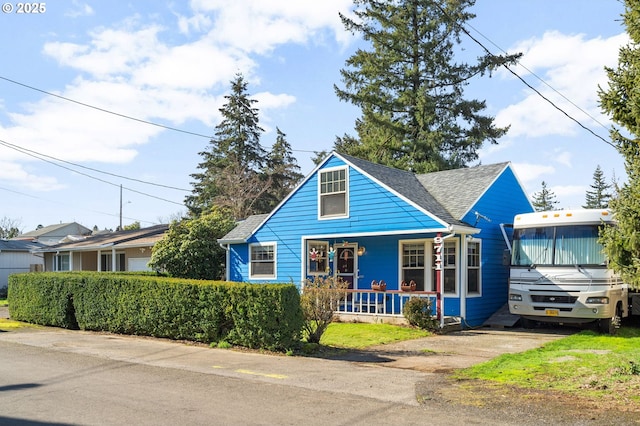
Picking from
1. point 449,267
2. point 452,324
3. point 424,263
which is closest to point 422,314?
point 452,324

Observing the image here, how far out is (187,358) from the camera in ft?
37.2

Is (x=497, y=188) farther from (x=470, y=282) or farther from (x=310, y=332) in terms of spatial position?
(x=310, y=332)

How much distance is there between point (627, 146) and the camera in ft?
A: 28.9

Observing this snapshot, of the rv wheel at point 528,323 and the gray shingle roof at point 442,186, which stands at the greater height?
the gray shingle roof at point 442,186

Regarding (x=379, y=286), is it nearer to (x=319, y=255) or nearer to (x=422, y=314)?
(x=422, y=314)

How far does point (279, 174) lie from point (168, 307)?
131 feet

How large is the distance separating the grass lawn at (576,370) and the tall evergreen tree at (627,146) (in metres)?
1.48

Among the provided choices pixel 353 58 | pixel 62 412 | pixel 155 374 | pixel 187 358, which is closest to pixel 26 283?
pixel 187 358

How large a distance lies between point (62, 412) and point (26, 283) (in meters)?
14.0

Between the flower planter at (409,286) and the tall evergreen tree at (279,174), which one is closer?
the flower planter at (409,286)

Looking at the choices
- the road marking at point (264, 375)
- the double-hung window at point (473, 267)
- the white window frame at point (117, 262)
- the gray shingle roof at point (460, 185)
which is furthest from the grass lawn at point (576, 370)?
the white window frame at point (117, 262)

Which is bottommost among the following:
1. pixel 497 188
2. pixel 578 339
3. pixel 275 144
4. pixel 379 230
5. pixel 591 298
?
pixel 578 339

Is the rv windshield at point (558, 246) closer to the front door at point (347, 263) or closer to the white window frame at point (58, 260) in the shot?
the front door at point (347, 263)

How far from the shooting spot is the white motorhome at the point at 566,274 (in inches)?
560
